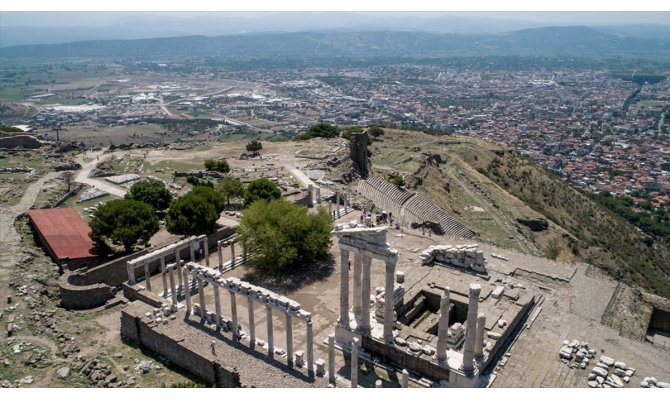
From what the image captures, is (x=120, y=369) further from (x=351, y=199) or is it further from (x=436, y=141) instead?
(x=436, y=141)

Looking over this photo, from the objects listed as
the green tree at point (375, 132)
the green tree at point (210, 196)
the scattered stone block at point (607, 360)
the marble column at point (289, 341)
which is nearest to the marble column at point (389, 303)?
the marble column at point (289, 341)

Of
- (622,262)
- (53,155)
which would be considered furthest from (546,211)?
(53,155)

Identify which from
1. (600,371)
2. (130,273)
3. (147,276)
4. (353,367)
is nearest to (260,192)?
(147,276)

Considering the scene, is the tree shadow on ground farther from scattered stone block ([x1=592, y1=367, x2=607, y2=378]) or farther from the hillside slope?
the hillside slope

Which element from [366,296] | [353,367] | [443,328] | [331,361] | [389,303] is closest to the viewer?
[353,367]

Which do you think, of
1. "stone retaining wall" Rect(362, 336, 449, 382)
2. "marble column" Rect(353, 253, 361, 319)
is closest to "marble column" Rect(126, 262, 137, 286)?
"marble column" Rect(353, 253, 361, 319)

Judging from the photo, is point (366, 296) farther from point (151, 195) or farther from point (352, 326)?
point (151, 195)

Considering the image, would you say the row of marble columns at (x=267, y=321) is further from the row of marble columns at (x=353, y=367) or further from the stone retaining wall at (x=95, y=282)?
the stone retaining wall at (x=95, y=282)
